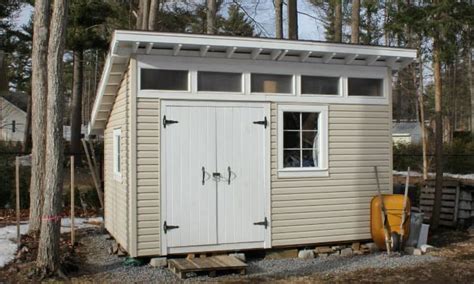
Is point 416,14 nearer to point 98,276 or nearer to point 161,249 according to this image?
point 161,249

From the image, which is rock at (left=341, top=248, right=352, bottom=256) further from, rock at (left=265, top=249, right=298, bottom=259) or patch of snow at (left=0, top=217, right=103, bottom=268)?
patch of snow at (left=0, top=217, right=103, bottom=268)

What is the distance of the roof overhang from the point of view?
297 inches

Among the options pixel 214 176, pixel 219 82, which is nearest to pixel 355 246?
pixel 214 176

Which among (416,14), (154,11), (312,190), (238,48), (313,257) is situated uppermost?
(154,11)

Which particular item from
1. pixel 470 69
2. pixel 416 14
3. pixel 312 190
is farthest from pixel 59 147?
pixel 470 69

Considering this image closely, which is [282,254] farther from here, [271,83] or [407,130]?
[407,130]

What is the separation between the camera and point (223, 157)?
8.08 meters

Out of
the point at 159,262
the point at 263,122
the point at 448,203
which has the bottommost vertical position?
the point at 159,262

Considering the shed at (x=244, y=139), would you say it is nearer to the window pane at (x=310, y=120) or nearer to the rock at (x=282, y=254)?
the window pane at (x=310, y=120)

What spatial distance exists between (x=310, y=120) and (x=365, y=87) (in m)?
1.09

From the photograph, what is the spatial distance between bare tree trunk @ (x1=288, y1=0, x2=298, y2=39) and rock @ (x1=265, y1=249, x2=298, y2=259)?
911 cm

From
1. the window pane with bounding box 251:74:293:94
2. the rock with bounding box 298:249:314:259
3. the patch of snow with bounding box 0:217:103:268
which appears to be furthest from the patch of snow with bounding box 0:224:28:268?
the window pane with bounding box 251:74:293:94

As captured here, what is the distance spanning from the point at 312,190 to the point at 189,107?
2.22m

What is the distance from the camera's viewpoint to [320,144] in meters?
8.66
